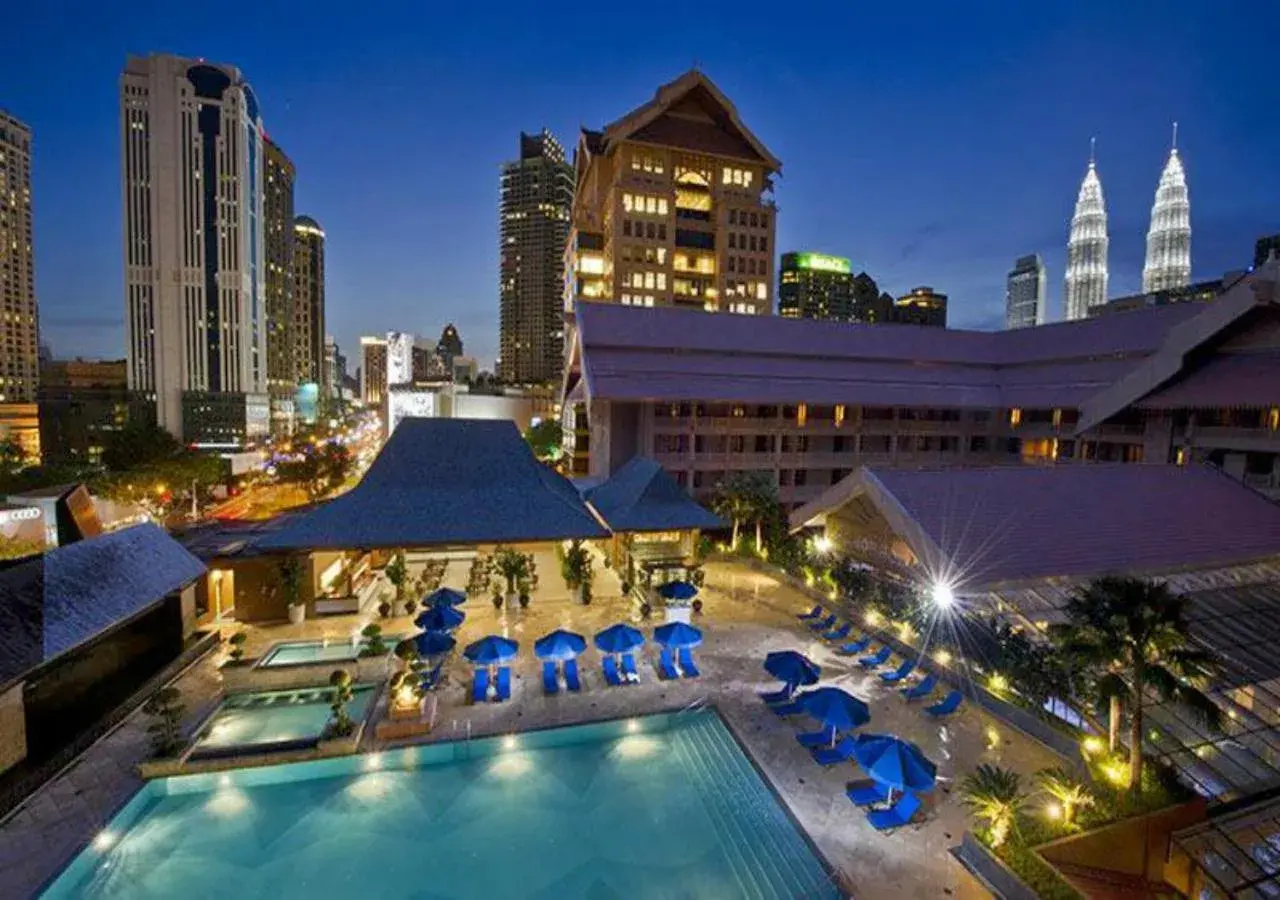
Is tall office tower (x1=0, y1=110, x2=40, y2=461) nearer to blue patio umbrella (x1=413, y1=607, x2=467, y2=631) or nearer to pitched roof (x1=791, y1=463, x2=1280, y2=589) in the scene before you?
blue patio umbrella (x1=413, y1=607, x2=467, y2=631)

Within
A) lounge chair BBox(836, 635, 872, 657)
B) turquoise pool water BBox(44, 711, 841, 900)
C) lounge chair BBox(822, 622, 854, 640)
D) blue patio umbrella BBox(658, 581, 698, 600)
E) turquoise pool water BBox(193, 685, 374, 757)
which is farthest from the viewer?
blue patio umbrella BBox(658, 581, 698, 600)

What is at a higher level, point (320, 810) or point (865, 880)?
point (865, 880)

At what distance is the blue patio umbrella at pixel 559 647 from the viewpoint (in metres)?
18.8

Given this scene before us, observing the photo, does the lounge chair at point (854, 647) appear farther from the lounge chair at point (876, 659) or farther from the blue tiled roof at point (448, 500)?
the blue tiled roof at point (448, 500)

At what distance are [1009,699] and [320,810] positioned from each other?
61.6 ft

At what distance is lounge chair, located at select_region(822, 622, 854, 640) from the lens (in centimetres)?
2289

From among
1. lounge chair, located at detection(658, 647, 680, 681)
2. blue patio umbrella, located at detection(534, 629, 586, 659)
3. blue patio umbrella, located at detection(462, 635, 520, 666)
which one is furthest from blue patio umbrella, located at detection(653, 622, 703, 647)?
blue patio umbrella, located at detection(462, 635, 520, 666)

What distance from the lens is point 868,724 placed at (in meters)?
16.9

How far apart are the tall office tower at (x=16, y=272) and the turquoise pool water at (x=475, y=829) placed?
15762 centimetres

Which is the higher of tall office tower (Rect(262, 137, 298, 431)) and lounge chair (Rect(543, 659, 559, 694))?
tall office tower (Rect(262, 137, 298, 431))

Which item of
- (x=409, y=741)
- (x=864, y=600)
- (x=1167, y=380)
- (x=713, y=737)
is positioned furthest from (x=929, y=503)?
(x=1167, y=380)

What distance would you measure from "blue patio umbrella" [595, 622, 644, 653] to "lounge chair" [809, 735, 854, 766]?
6137 mm

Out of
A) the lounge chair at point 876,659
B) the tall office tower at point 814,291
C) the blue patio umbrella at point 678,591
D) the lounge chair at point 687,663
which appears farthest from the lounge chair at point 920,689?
the tall office tower at point 814,291

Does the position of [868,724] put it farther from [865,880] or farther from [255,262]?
[255,262]
